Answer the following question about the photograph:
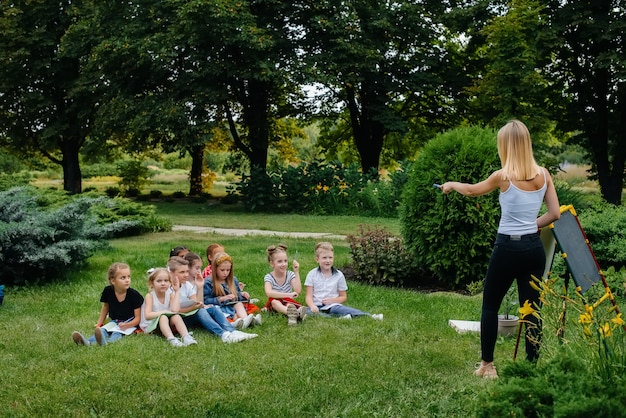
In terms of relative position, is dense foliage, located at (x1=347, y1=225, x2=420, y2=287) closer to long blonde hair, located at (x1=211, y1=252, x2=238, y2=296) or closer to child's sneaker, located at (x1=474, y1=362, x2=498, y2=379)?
long blonde hair, located at (x1=211, y1=252, x2=238, y2=296)

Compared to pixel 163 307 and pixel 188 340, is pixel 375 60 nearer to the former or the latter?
pixel 163 307

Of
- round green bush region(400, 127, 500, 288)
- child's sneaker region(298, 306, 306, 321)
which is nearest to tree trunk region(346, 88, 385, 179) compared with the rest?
round green bush region(400, 127, 500, 288)

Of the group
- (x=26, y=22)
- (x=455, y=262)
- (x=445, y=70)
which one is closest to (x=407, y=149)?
(x=445, y=70)

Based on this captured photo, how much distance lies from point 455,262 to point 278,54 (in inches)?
552

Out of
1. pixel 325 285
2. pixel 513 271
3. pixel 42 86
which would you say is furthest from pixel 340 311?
pixel 42 86

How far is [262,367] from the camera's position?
16.3ft

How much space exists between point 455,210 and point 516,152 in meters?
3.40

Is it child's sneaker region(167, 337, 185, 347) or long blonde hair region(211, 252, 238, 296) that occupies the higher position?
long blonde hair region(211, 252, 238, 296)

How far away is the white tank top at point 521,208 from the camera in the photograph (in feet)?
14.4

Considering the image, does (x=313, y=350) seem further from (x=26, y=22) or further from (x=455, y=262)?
(x=26, y=22)

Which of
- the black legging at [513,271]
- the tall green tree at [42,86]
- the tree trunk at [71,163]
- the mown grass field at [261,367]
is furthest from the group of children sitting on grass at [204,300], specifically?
the tree trunk at [71,163]

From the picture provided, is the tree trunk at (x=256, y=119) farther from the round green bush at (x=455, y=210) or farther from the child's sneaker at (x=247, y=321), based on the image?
the child's sneaker at (x=247, y=321)

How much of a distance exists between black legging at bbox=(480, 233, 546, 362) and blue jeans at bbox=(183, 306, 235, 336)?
235cm

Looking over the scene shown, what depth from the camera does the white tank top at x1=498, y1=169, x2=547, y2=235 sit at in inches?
173
